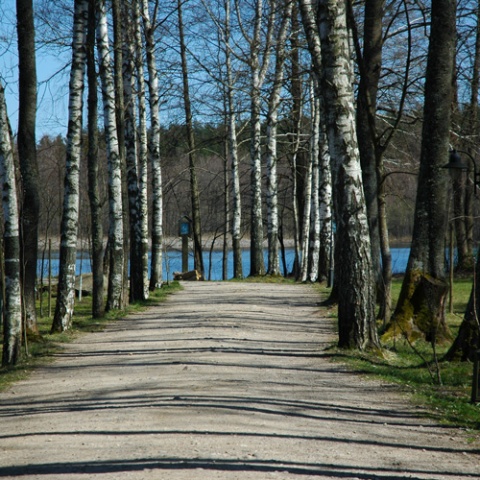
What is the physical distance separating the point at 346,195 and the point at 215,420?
5.04 m

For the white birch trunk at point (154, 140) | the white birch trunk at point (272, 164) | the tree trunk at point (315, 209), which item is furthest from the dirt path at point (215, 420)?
the white birch trunk at point (272, 164)

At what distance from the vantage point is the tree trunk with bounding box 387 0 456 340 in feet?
42.4

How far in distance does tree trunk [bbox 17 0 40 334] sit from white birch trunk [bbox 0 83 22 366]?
2032mm

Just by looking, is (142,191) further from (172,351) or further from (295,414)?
(295,414)

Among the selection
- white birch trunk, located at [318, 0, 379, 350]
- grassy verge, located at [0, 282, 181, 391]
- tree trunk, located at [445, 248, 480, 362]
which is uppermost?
white birch trunk, located at [318, 0, 379, 350]

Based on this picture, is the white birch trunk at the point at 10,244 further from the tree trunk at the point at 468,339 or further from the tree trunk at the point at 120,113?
the tree trunk at the point at 120,113

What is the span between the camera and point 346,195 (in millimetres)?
11227

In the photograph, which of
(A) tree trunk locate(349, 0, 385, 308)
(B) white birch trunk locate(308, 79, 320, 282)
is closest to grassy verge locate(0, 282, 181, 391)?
(A) tree trunk locate(349, 0, 385, 308)

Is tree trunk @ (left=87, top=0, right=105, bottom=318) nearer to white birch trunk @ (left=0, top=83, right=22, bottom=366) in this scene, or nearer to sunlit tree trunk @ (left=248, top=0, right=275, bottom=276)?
white birch trunk @ (left=0, top=83, right=22, bottom=366)

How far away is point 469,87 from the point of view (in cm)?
2728

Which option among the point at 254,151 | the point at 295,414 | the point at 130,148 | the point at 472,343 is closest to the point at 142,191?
the point at 130,148

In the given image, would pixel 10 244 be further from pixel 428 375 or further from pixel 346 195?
pixel 428 375

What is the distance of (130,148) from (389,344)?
31.6 ft

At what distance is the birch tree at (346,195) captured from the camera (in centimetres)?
1119
